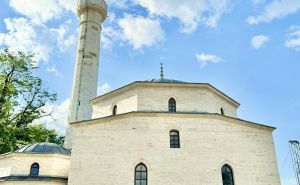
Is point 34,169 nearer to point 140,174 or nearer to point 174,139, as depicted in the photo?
point 140,174

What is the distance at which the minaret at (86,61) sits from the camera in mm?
18188

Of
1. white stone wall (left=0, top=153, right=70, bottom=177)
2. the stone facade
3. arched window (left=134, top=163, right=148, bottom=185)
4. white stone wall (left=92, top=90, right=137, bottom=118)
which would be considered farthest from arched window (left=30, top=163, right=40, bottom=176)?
arched window (left=134, top=163, right=148, bottom=185)

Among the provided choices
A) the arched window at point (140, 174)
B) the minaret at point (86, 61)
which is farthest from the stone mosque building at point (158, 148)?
the minaret at point (86, 61)

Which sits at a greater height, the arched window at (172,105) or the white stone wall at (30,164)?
the arched window at (172,105)

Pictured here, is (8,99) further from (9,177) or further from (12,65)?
(9,177)

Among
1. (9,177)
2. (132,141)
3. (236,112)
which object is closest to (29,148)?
(9,177)

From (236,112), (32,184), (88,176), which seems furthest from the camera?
(236,112)

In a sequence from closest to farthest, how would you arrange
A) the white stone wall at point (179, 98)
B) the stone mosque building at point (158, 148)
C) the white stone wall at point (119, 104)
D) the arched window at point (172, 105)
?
1. the stone mosque building at point (158, 148)
2. the white stone wall at point (179, 98)
3. the arched window at point (172, 105)
4. the white stone wall at point (119, 104)

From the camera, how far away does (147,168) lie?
34.3 feet

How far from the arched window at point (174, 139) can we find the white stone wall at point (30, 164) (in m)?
5.17

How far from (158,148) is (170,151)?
1.53ft

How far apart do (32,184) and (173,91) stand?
6.95 m

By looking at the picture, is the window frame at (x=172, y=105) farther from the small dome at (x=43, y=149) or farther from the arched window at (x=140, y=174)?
the small dome at (x=43, y=149)

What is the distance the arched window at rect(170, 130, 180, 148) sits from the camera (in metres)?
11.0
